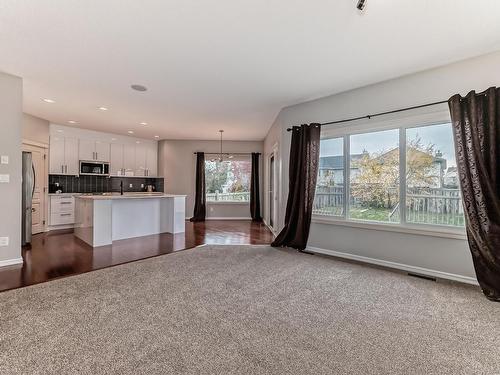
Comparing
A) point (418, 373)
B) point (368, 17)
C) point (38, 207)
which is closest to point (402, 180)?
point (368, 17)

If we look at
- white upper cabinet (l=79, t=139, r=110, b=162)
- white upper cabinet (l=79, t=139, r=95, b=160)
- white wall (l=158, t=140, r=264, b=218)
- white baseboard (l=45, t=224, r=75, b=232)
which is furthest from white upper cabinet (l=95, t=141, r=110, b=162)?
white baseboard (l=45, t=224, r=75, b=232)

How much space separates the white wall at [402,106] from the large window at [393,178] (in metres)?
0.26

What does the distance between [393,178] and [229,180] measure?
18.0ft

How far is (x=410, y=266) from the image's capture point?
339 centimetres

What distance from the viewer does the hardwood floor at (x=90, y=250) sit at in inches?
125

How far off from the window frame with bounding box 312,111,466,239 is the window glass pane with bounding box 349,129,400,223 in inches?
2.4

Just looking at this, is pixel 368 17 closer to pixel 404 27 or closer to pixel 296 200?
pixel 404 27

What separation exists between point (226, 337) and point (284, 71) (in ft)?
10.1

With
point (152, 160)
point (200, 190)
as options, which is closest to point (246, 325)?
point (200, 190)

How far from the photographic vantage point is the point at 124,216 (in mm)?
5266

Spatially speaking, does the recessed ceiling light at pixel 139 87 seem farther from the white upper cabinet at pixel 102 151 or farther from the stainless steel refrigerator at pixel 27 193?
the white upper cabinet at pixel 102 151

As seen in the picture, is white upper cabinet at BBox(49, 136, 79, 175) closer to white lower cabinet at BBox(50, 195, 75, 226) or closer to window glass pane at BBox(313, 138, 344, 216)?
white lower cabinet at BBox(50, 195, 75, 226)

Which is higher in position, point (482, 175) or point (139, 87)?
point (139, 87)

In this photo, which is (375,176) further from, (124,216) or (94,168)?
(94,168)
